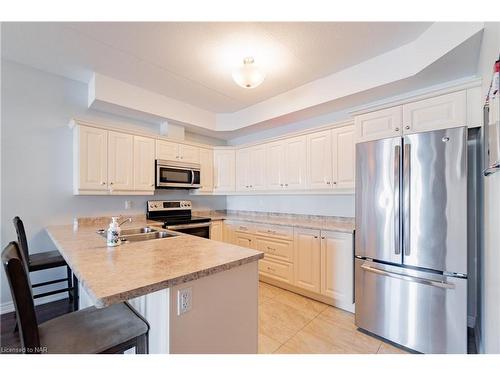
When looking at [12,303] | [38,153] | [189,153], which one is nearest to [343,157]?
[189,153]

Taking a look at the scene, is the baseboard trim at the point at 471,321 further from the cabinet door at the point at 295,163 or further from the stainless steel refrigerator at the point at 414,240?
the cabinet door at the point at 295,163

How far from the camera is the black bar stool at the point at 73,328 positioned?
3.05 feet

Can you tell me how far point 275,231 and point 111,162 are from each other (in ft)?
7.55

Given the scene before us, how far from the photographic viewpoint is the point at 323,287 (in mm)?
2686

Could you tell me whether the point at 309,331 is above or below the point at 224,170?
below

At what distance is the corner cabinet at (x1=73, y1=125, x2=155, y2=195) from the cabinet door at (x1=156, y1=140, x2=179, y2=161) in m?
0.09

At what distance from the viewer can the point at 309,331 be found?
2174 millimetres

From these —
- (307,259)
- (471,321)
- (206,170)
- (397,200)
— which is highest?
(206,170)

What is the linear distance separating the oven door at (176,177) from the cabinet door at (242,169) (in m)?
0.68

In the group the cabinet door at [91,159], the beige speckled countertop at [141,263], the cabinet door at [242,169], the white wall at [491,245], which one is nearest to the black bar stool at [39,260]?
the beige speckled countertop at [141,263]

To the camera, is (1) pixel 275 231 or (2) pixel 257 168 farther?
(2) pixel 257 168

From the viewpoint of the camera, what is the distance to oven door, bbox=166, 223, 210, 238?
3193 mm

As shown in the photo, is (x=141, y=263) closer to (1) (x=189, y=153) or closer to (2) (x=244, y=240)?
(2) (x=244, y=240)
